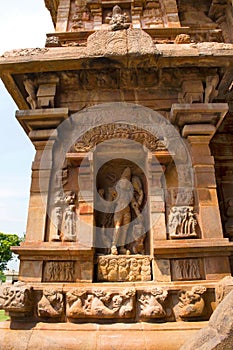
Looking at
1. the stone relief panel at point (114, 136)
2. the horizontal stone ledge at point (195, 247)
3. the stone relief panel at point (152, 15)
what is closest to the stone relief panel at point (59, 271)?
the horizontal stone ledge at point (195, 247)

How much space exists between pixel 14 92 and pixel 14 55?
845 mm

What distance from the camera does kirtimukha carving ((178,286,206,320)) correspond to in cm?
427

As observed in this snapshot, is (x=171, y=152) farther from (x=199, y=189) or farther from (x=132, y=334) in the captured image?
(x=132, y=334)

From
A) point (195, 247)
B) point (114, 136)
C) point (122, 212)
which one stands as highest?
point (114, 136)

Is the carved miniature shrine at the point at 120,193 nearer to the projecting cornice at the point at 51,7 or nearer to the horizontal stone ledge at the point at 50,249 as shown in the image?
the horizontal stone ledge at the point at 50,249

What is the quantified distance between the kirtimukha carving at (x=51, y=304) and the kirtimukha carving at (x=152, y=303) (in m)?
1.27

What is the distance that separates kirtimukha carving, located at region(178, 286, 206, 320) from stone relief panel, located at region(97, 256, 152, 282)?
0.67 metres

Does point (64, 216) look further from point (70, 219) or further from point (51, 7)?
point (51, 7)

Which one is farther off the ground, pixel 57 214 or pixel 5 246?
pixel 5 246

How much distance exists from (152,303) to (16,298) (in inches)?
82.5

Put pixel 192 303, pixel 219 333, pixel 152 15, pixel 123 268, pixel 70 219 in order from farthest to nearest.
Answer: pixel 152 15
pixel 70 219
pixel 123 268
pixel 192 303
pixel 219 333

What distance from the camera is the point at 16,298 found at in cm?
435

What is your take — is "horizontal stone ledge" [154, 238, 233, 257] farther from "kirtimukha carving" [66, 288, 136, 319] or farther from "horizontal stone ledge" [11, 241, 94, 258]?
"horizontal stone ledge" [11, 241, 94, 258]

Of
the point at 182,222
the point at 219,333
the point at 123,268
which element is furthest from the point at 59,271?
the point at 219,333
